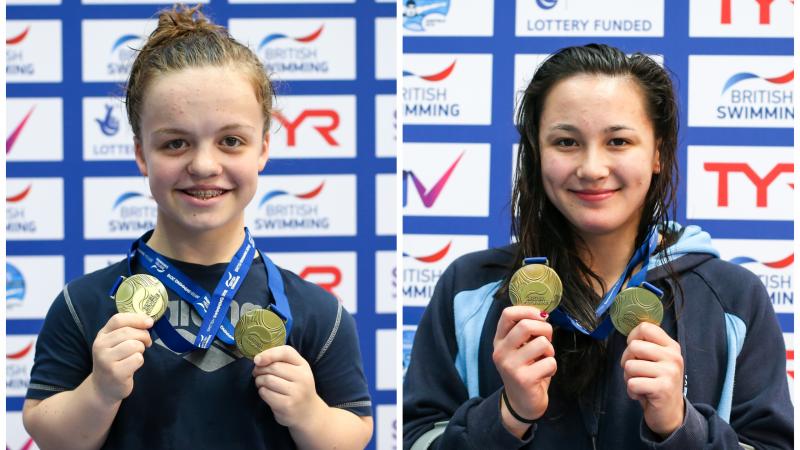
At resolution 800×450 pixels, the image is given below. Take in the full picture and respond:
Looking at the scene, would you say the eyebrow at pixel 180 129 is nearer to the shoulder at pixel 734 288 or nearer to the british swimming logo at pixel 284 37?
the shoulder at pixel 734 288

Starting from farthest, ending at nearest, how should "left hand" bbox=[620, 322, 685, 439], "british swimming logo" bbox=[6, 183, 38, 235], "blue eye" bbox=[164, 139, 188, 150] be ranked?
"british swimming logo" bbox=[6, 183, 38, 235]
"blue eye" bbox=[164, 139, 188, 150]
"left hand" bbox=[620, 322, 685, 439]

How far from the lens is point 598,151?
2100mm

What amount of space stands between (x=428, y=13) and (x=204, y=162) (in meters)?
1.53

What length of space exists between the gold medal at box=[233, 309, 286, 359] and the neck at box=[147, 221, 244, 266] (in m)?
0.26

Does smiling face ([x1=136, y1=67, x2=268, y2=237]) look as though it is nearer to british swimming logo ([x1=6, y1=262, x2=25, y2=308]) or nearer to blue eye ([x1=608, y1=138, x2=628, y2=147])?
blue eye ([x1=608, y1=138, x2=628, y2=147])

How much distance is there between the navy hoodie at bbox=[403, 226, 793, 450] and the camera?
203 cm

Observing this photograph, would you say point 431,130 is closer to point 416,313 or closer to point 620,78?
point 416,313

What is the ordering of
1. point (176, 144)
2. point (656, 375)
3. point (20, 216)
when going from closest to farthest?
point (656, 375) < point (176, 144) < point (20, 216)

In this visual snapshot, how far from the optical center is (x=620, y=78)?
215 cm

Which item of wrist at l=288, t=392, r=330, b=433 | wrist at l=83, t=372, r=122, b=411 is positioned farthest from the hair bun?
wrist at l=288, t=392, r=330, b=433

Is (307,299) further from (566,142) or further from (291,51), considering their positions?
(291,51)

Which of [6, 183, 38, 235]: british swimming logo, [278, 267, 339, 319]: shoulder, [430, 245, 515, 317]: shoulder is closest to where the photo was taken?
[278, 267, 339, 319]: shoulder

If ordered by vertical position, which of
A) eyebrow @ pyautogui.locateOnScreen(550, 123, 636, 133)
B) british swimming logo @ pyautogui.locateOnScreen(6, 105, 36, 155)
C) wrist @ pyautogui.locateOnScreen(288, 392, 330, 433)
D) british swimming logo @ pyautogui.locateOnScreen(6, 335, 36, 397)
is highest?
british swimming logo @ pyautogui.locateOnScreen(6, 105, 36, 155)

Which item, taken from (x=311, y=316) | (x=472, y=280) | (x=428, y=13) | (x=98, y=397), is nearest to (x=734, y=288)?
(x=472, y=280)
